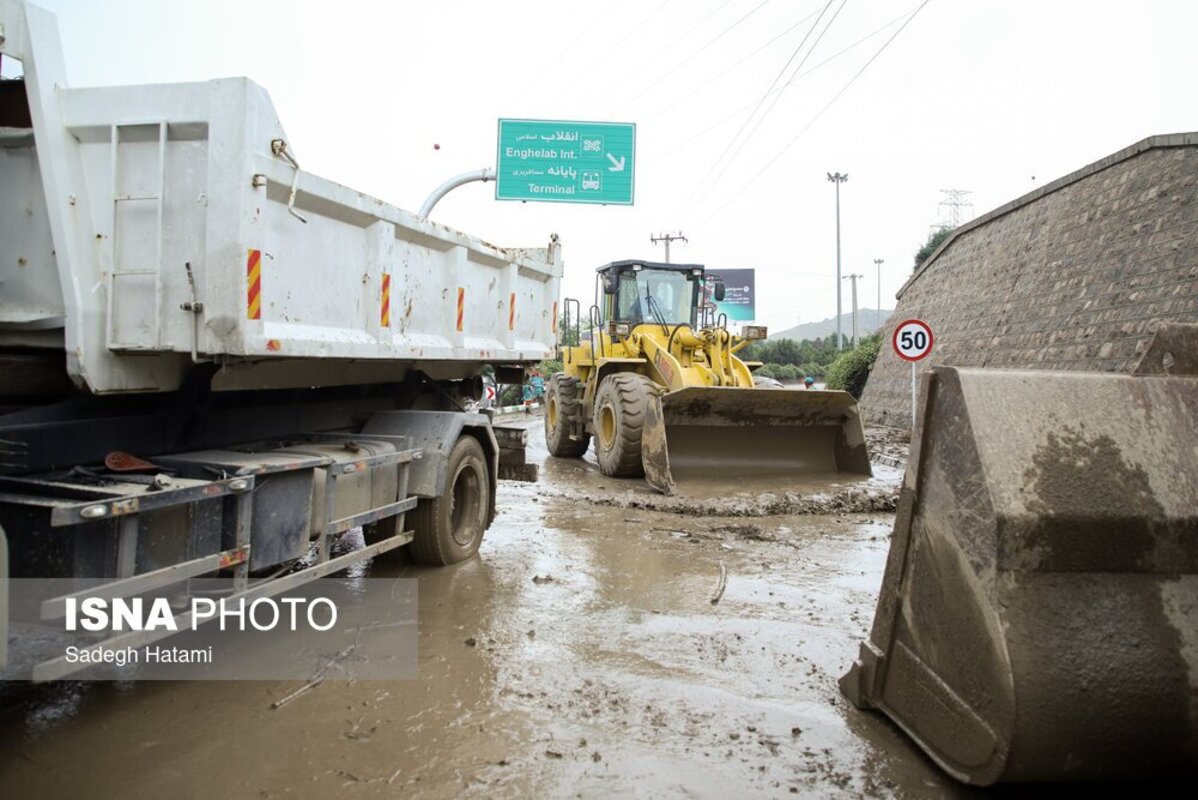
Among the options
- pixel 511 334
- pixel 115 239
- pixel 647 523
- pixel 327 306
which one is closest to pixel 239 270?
pixel 115 239

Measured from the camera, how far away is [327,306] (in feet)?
13.4

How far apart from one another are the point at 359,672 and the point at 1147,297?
12557mm

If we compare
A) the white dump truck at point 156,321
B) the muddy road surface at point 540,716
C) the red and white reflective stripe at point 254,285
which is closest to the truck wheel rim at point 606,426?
the muddy road surface at point 540,716

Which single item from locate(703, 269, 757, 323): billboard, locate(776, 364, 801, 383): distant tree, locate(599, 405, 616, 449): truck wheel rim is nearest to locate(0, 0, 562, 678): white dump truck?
locate(599, 405, 616, 449): truck wheel rim

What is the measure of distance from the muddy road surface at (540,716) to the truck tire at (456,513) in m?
0.28

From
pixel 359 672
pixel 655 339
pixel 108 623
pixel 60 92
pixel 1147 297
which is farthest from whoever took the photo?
pixel 1147 297

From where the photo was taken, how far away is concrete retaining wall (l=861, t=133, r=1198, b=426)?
11484mm

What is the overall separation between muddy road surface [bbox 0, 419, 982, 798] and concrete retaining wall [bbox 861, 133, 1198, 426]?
7230 mm

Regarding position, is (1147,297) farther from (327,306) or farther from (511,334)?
(327,306)

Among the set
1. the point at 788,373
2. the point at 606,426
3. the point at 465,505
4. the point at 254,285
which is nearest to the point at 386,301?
the point at 254,285

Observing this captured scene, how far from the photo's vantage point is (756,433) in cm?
939

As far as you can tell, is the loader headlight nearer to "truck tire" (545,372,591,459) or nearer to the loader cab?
the loader cab

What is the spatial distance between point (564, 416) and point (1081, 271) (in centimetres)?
940

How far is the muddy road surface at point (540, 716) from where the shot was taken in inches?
105
